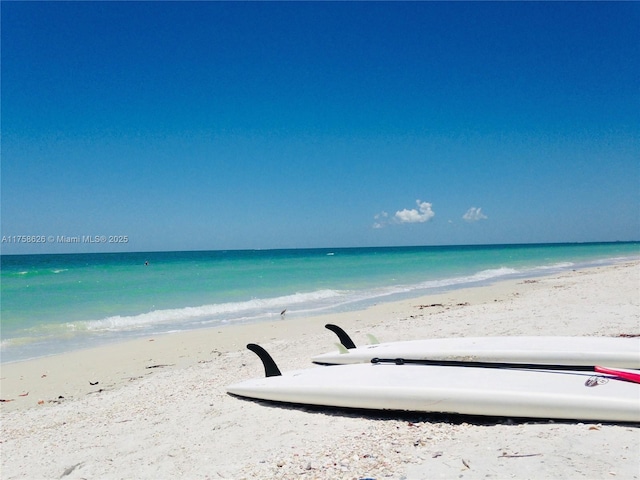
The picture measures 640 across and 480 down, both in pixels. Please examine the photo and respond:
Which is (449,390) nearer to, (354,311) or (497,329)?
(497,329)

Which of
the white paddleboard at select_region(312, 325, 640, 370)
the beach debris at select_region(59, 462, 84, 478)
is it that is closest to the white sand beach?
the beach debris at select_region(59, 462, 84, 478)

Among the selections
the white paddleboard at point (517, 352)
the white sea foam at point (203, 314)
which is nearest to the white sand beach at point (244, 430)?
the white paddleboard at point (517, 352)

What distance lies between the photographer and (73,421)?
4613 millimetres

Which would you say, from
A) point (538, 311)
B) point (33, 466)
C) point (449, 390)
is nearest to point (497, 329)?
point (538, 311)

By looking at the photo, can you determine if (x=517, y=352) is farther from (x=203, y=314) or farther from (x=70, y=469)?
(x=203, y=314)

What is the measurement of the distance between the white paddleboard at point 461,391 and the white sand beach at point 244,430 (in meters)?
0.09

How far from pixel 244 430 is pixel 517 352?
275 centimetres

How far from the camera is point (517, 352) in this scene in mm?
4738

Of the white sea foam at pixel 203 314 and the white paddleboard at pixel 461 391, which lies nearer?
the white paddleboard at pixel 461 391

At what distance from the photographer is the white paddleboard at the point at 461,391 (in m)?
3.26

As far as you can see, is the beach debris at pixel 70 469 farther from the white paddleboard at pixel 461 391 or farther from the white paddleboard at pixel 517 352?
the white paddleboard at pixel 517 352

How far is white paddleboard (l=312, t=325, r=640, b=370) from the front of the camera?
442cm

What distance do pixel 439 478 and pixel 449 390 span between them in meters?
1.18

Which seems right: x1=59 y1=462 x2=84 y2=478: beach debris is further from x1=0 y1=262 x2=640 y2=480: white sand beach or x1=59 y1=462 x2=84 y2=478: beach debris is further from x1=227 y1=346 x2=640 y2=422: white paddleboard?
x1=227 y1=346 x2=640 y2=422: white paddleboard
